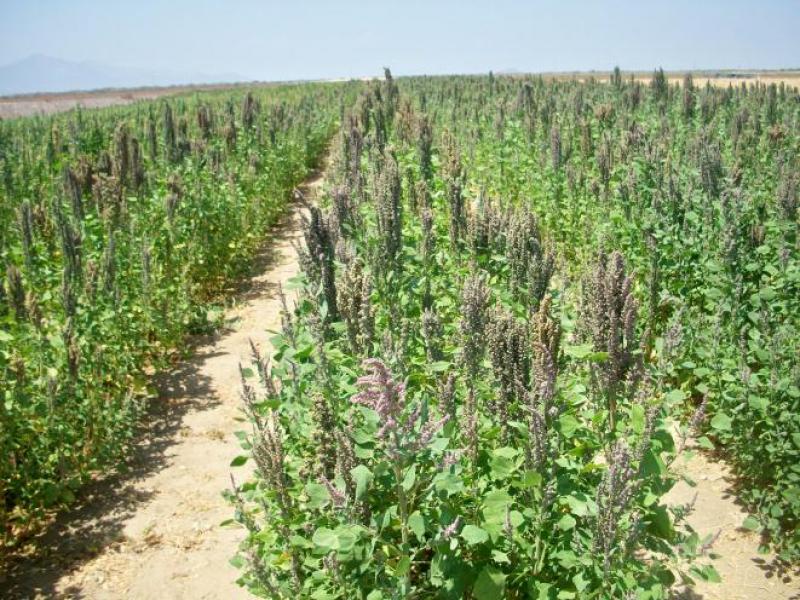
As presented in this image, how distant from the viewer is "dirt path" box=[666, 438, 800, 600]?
142 inches

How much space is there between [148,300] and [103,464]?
223 cm

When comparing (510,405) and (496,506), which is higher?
(510,405)

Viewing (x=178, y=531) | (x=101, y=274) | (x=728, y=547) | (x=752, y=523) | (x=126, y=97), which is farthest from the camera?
(x=126, y=97)

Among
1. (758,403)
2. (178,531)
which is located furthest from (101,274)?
(758,403)

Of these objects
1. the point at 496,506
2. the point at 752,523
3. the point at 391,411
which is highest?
the point at 391,411

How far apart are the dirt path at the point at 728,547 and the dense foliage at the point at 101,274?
4.67 meters

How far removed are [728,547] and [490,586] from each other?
2.46 m

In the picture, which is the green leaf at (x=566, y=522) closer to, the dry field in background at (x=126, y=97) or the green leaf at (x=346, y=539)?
the green leaf at (x=346, y=539)

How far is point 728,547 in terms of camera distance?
4039 mm

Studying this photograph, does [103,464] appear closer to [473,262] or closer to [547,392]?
[473,262]

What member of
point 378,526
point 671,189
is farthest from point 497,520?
point 671,189

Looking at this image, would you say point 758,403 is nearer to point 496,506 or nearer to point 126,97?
point 496,506

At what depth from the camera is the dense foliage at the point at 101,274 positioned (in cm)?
473

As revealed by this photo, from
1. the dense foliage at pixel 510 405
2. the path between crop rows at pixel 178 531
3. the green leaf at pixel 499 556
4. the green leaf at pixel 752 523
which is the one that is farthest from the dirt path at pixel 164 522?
the green leaf at pixel 752 523
